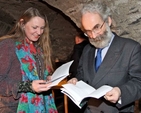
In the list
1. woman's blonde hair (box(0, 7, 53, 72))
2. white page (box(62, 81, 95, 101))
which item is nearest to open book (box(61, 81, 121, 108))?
white page (box(62, 81, 95, 101))

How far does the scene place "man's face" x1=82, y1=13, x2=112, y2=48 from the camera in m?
1.29

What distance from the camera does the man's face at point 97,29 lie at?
129 cm

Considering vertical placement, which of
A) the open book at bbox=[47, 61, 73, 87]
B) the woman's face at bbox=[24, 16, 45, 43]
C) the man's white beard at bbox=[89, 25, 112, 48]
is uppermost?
the woman's face at bbox=[24, 16, 45, 43]

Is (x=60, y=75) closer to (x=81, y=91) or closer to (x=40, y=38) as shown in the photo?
→ (x=81, y=91)

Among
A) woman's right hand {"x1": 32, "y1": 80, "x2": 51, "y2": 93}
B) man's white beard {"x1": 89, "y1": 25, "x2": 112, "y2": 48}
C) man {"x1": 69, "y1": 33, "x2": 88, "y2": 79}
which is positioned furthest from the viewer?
man {"x1": 69, "y1": 33, "x2": 88, "y2": 79}

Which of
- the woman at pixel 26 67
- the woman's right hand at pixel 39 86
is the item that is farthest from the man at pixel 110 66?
the woman at pixel 26 67

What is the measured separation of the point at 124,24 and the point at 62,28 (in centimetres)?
129

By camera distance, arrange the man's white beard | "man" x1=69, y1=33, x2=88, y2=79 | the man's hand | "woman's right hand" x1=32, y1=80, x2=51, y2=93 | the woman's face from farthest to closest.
Result: 1. "man" x1=69, y1=33, x2=88, y2=79
2. the woman's face
3. "woman's right hand" x1=32, y1=80, x2=51, y2=93
4. the man's white beard
5. the man's hand

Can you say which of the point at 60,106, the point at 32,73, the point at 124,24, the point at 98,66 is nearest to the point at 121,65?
the point at 98,66

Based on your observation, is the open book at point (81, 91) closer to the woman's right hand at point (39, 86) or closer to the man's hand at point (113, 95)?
the man's hand at point (113, 95)

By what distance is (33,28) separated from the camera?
1537 mm

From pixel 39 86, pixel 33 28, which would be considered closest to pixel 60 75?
pixel 39 86

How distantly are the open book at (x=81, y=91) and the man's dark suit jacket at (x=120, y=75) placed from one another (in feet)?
0.23

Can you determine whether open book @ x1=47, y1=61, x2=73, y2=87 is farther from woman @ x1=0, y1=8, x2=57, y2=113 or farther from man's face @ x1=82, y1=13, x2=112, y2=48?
man's face @ x1=82, y1=13, x2=112, y2=48
